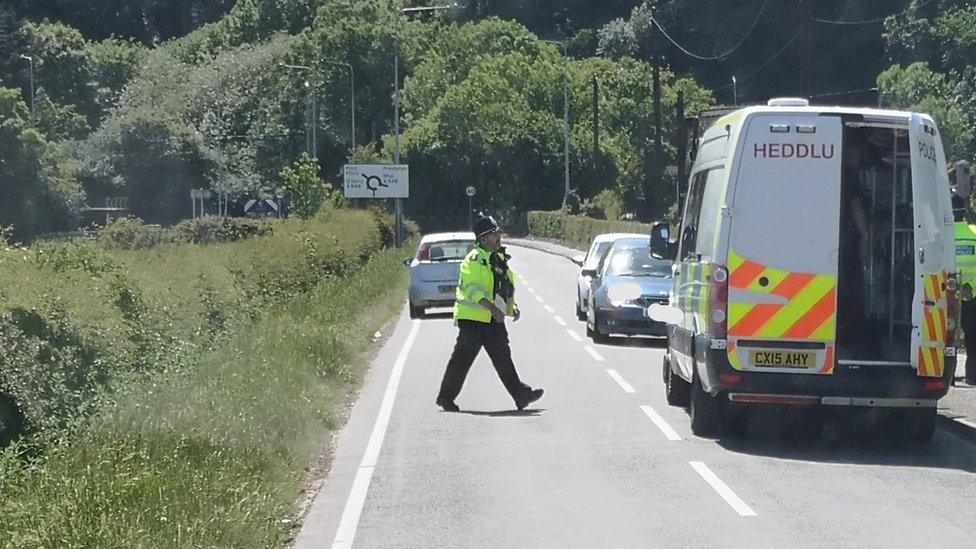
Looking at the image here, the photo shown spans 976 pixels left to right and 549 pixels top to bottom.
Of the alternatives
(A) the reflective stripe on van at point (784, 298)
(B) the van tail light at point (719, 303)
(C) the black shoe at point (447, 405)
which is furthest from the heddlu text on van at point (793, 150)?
(C) the black shoe at point (447, 405)

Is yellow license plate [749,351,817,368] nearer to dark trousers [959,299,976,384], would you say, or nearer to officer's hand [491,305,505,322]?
officer's hand [491,305,505,322]

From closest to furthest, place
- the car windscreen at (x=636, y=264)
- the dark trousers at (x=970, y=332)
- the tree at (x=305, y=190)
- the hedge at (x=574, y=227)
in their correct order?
the dark trousers at (x=970, y=332), the car windscreen at (x=636, y=264), the hedge at (x=574, y=227), the tree at (x=305, y=190)

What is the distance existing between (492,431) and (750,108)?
3735 mm

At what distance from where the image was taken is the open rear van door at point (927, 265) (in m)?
12.0

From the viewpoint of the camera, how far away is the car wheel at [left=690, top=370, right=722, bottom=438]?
13078 mm

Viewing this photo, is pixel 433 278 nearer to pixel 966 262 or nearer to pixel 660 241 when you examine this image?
pixel 660 241

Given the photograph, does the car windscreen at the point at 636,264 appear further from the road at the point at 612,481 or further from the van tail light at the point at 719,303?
the van tail light at the point at 719,303

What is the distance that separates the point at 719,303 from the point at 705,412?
1.36 metres

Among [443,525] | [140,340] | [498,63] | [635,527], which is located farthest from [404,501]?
[498,63]

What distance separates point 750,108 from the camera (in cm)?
1245

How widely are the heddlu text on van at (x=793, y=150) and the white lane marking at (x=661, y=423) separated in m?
2.66

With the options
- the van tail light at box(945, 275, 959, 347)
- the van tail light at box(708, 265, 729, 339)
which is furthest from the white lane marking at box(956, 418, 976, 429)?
the van tail light at box(708, 265, 729, 339)

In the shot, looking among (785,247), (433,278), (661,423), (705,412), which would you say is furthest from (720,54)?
(785,247)

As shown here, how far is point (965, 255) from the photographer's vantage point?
16.1 m
